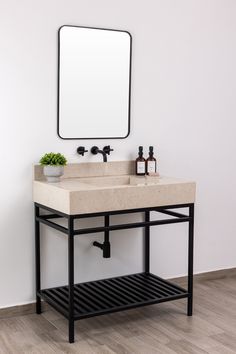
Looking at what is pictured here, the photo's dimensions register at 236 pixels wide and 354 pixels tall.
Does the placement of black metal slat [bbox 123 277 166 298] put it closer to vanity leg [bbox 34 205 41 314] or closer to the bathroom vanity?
the bathroom vanity

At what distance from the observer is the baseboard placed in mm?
3430

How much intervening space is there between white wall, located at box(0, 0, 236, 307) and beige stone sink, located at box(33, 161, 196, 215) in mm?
95

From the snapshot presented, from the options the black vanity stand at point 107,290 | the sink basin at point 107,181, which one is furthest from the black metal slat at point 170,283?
the sink basin at point 107,181

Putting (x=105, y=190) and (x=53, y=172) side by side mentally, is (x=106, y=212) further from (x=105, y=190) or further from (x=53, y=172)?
(x=53, y=172)

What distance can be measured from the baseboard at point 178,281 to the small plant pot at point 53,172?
816 mm

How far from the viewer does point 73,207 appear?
2.98 m

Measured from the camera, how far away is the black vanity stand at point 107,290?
10.1 feet

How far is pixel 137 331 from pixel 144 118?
55.0 inches

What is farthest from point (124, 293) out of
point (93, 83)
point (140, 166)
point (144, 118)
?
point (93, 83)

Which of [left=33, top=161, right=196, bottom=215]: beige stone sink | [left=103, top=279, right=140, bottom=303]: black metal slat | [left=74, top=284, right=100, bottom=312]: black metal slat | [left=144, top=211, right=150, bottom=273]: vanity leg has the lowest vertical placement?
[left=74, top=284, right=100, bottom=312]: black metal slat

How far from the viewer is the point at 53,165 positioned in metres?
3.29

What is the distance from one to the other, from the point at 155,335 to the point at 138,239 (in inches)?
32.2

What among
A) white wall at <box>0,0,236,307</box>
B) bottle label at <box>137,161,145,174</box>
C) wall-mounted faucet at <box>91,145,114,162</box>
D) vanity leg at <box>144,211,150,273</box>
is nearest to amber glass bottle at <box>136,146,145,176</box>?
bottle label at <box>137,161,145,174</box>

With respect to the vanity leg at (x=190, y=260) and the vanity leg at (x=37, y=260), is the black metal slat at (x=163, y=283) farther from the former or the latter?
the vanity leg at (x=37, y=260)
